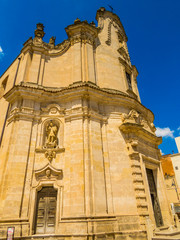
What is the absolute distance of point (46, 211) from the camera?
395 inches

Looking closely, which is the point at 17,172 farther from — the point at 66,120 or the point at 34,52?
the point at 34,52

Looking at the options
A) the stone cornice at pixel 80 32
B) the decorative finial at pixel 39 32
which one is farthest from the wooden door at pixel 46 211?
the decorative finial at pixel 39 32

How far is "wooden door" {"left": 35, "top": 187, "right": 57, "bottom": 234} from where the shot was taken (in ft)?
31.7

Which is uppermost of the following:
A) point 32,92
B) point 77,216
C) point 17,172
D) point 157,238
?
point 32,92

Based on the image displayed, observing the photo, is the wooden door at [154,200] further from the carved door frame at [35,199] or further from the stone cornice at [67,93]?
the carved door frame at [35,199]

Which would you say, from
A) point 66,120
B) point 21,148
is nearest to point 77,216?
point 21,148

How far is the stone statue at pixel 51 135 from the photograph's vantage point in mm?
11600

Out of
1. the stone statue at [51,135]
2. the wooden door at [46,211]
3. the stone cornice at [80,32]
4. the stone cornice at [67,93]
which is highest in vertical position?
the stone cornice at [80,32]

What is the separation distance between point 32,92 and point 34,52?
4690 millimetres

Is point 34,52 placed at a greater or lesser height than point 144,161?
greater

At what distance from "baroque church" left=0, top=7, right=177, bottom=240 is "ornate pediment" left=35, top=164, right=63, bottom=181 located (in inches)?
2.1

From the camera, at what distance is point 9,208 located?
9.46 meters

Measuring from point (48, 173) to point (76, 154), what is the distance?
6.19ft

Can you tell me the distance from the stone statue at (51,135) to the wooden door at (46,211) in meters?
2.53
